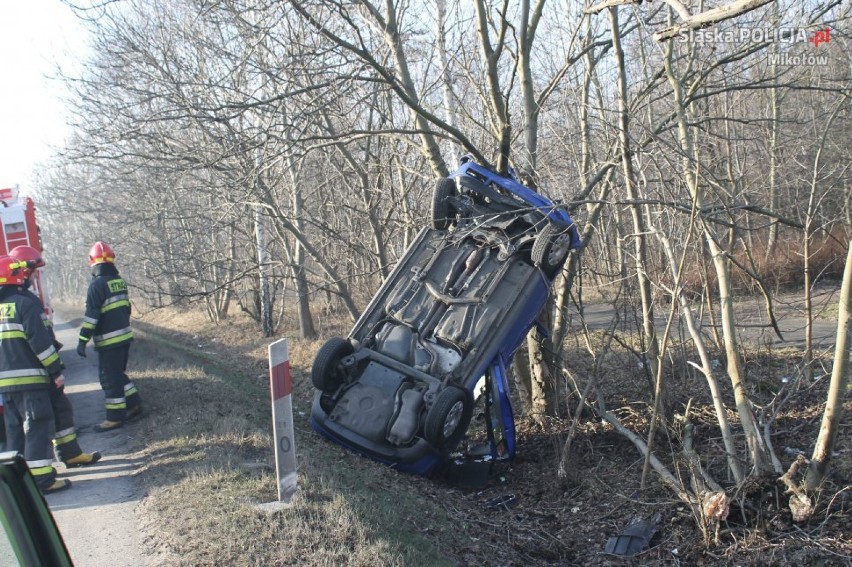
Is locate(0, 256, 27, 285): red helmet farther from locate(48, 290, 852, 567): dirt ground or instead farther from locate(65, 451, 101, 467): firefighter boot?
locate(48, 290, 852, 567): dirt ground

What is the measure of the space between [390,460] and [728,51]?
18.9 ft

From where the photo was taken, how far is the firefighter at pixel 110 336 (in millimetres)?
8266

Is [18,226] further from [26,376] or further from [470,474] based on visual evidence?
[470,474]

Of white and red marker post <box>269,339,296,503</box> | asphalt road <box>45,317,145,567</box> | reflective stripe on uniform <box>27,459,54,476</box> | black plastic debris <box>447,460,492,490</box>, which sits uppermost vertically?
white and red marker post <box>269,339,296,503</box>

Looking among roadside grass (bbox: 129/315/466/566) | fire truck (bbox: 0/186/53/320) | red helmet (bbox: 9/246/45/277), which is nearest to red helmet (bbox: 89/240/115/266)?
red helmet (bbox: 9/246/45/277)

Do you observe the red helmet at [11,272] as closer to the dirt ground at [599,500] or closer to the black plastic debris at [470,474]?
the dirt ground at [599,500]

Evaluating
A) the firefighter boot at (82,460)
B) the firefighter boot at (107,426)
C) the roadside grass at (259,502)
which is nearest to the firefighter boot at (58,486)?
the firefighter boot at (82,460)

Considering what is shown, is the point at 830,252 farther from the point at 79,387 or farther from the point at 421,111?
the point at 79,387

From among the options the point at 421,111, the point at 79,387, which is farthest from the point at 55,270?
the point at 421,111

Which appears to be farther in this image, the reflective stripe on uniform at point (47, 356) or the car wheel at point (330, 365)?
the car wheel at point (330, 365)

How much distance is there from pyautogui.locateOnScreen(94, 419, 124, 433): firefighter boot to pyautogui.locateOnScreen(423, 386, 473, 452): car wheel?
396 cm

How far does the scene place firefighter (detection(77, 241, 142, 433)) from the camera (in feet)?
27.1

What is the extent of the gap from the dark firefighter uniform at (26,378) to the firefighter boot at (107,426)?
1633 millimetres

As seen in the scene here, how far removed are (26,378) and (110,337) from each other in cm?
195
